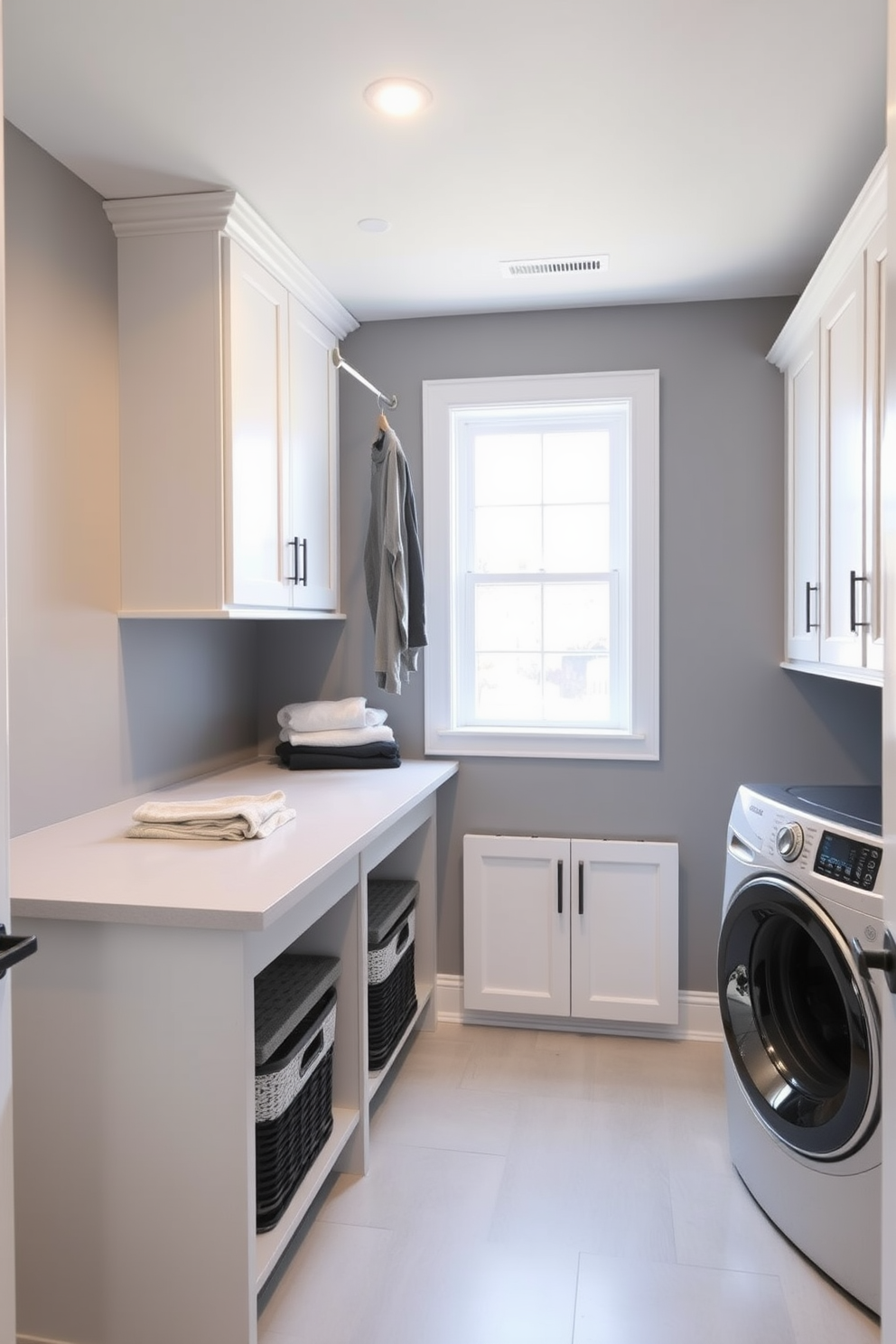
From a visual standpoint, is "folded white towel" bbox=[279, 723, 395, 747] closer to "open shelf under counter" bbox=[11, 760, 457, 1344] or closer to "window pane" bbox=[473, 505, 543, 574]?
"window pane" bbox=[473, 505, 543, 574]

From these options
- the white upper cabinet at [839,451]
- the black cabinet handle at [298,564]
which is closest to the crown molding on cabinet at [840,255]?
the white upper cabinet at [839,451]

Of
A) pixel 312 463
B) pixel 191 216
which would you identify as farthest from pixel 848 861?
pixel 191 216

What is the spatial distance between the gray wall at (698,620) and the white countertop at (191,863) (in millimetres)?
759

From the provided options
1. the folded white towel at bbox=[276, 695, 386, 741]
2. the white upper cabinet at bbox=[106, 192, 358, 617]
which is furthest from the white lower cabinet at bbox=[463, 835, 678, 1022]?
the white upper cabinet at bbox=[106, 192, 358, 617]

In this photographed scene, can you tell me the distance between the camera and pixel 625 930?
3080 millimetres

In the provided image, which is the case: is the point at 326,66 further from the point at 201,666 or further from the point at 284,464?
the point at 201,666

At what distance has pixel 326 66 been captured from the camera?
1802 millimetres

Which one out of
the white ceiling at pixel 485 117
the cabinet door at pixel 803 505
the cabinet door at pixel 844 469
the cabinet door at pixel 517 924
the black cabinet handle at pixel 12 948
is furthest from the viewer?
the cabinet door at pixel 517 924

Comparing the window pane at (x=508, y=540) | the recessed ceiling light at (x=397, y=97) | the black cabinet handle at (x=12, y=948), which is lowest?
the black cabinet handle at (x=12, y=948)

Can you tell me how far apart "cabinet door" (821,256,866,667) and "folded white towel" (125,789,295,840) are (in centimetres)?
136

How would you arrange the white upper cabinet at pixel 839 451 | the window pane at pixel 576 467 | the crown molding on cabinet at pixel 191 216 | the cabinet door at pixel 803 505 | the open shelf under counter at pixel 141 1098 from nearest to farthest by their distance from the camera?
1. the open shelf under counter at pixel 141 1098
2. the white upper cabinet at pixel 839 451
3. the crown molding on cabinet at pixel 191 216
4. the cabinet door at pixel 803 505
5. the window pane at pixel 576 467

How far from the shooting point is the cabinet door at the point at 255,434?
2340mm

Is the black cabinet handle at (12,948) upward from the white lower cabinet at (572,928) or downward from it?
upward

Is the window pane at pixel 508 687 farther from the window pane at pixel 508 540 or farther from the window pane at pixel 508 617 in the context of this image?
the window pane at pixel 508 540
